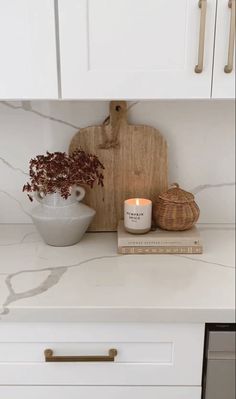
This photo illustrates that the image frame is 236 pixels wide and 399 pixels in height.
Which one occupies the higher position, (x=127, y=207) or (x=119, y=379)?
(x=127, y=207)

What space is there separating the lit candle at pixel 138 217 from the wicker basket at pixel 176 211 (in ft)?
0.14

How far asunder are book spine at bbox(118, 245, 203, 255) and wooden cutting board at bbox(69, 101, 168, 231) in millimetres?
205

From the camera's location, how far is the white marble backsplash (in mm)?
1511

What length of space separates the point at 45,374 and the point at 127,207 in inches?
21.6

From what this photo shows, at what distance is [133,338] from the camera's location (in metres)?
1.12

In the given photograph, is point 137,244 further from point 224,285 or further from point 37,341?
point 37,341
